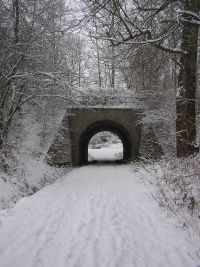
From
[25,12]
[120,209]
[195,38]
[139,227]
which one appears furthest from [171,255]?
[25,12]

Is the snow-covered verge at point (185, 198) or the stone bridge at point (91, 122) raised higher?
the stone bridge at point (91, 122)

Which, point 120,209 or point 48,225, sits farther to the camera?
point 120,209

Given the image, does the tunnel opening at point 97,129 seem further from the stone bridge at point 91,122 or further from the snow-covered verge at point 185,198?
the snow-covered verge at point 185,198

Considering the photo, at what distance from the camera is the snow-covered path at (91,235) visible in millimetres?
4617

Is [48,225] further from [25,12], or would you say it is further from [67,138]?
[67,138]

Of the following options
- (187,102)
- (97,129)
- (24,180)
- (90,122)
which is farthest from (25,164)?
(97,129)

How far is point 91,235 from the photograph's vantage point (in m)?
5.74

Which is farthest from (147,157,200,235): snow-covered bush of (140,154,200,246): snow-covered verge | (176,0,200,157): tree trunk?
(176,0,200,157): tree trunk

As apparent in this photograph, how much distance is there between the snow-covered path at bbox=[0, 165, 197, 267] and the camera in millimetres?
4617

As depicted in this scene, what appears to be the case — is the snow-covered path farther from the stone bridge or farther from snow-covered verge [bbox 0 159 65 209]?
the stone bridge

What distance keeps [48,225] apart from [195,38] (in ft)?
19.8

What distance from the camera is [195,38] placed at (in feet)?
29.9

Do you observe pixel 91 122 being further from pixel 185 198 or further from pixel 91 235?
pixel 91 235

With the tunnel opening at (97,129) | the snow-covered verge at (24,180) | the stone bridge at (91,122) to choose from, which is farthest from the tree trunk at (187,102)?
the tunnel opening at (97,129)
